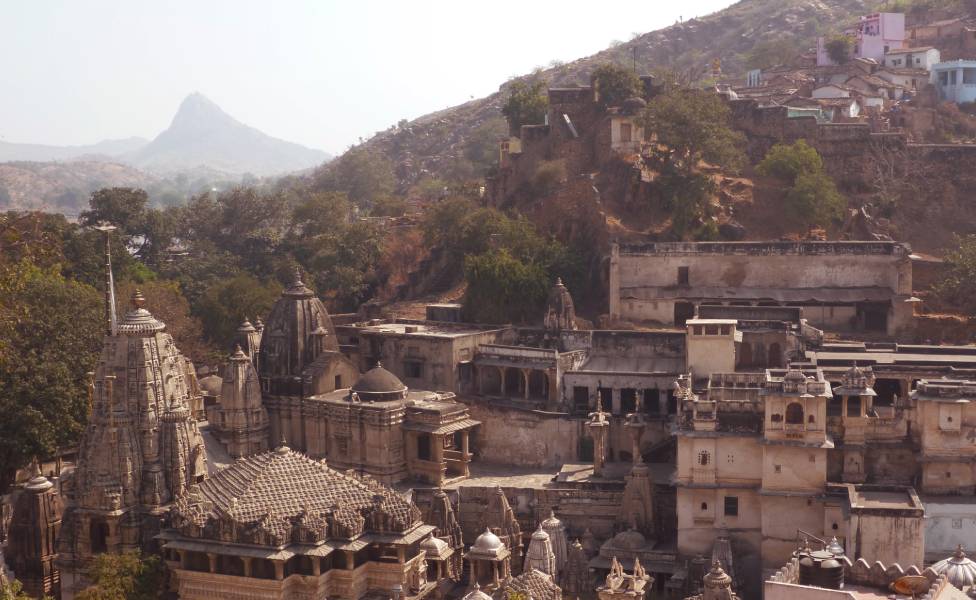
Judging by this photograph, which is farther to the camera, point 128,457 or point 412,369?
point 412,369

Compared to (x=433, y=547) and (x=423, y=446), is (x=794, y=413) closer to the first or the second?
(x=433, y=547)

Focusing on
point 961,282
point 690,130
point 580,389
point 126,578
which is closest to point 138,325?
point 126,578

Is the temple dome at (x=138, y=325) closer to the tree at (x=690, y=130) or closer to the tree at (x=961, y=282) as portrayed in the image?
the tree at (x=690, y=130)

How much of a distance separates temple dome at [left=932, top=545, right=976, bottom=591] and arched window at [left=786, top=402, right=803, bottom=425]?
243 inches

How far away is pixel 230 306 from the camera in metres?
51.6

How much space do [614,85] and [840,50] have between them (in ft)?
76.4

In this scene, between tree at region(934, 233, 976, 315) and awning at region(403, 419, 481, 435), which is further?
tree at region(934, 233, 976, 315)

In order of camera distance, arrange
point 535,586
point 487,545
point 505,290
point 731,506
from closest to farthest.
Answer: point 535,586, point 487,545, point 731,506, point 505,290

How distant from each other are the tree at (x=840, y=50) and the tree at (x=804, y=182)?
2124 cm

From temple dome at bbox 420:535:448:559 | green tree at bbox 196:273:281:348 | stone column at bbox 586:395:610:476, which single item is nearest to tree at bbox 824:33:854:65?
green tree at bbox 196:273:281:348

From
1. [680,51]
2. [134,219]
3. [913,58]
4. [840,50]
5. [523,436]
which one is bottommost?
[523,436]

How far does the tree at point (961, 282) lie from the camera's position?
42531 millimetres

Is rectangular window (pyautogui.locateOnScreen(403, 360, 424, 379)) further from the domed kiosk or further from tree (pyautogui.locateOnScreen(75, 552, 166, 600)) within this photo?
tree (pyautogui.locateOnScreen(75, 552, 166, 600))

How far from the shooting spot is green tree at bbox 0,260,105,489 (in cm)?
3538
